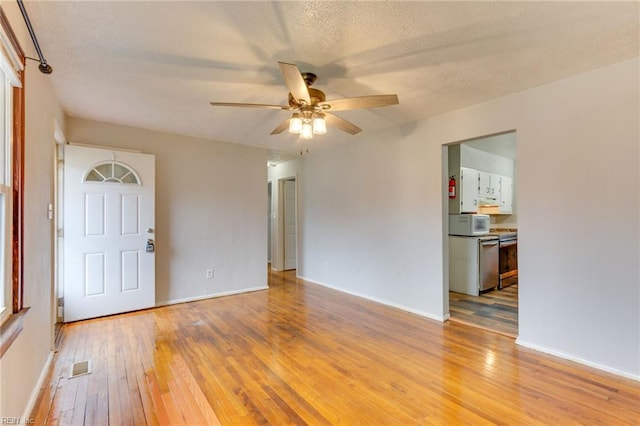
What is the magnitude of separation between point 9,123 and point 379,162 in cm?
357

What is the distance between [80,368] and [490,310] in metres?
4.23

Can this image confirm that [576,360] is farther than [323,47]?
Yes

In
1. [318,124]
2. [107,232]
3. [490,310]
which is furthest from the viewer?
[490,310]

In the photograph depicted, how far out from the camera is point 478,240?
4.41 meters

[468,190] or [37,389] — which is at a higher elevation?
[468,190]

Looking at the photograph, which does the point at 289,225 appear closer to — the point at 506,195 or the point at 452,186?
the point at 452,186

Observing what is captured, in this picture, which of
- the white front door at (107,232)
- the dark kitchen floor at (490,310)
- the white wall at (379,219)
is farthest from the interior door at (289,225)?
the dark kitchen floor at (490,310)

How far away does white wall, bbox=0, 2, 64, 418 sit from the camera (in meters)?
1.62

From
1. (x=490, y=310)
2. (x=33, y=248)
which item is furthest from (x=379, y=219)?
(x=33, y=248)

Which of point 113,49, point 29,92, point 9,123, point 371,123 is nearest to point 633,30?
point 371,123

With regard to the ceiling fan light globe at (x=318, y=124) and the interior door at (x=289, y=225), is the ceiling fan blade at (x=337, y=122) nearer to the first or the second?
the ceiling fan light globe at (x=318, y=124)

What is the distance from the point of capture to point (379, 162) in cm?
419

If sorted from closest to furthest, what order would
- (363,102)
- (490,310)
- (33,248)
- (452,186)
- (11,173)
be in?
1. (11,173)
2. (33,248)
3. (363,102)
4. (490,310)
5. (452,186)

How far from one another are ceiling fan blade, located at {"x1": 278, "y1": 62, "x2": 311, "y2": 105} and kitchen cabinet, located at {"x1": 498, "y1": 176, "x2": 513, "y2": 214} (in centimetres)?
505
